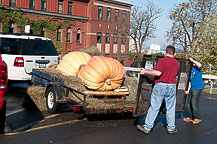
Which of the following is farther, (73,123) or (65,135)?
(73,123)

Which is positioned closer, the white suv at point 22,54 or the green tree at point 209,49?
the white suv at point 22,54

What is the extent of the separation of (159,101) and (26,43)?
6.23 metres

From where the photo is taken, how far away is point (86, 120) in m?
7.46

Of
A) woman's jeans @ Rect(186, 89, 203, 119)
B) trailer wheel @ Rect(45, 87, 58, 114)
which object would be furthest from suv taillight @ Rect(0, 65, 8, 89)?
woman's jeans @ Rect(186, 89, 203, 119)

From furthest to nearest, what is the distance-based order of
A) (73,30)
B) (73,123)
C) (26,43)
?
(73,30) → (26,43) → (73,123)

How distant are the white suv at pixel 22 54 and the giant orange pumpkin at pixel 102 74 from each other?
341 cm

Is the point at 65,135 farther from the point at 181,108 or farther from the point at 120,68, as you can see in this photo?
the point at 181,108

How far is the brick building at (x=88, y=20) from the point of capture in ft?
127

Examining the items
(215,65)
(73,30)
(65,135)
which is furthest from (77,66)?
(73,30)

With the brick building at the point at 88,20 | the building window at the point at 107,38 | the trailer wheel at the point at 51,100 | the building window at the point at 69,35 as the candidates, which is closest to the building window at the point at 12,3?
the brick building at the point at 88,20

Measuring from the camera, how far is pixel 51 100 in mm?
7895

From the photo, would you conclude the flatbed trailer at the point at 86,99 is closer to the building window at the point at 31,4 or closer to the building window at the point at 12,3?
the building window at the point at 12,3

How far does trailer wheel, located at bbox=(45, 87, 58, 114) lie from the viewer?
296 inches

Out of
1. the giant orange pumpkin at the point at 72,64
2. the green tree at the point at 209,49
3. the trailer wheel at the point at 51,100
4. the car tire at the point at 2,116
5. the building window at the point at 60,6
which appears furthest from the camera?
the building window at the point at 60,6
